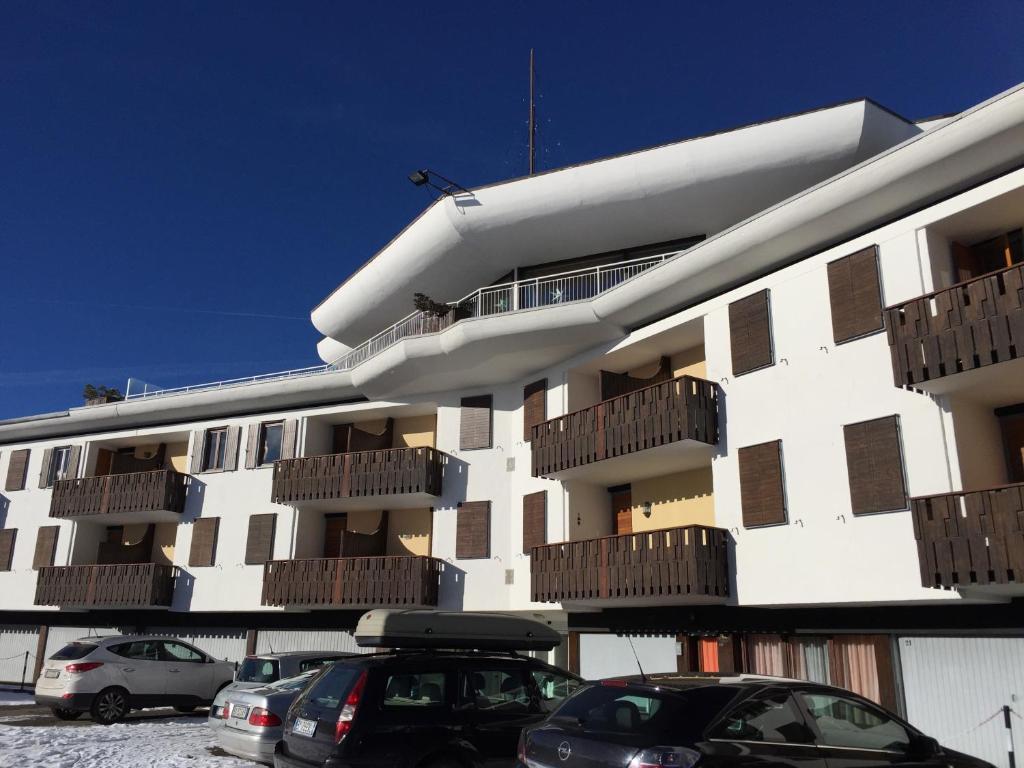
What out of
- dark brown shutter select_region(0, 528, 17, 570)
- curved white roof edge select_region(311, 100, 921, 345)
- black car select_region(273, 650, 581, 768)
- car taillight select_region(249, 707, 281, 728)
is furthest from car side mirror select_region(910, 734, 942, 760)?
dark brown shutter select_region(0, 528, 17, 570)

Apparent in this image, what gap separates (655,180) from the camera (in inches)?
822

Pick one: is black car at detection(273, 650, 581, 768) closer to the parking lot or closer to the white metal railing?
the parking lot

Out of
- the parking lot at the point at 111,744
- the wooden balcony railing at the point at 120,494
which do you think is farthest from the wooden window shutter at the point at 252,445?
the parking lot at the point at 111,744

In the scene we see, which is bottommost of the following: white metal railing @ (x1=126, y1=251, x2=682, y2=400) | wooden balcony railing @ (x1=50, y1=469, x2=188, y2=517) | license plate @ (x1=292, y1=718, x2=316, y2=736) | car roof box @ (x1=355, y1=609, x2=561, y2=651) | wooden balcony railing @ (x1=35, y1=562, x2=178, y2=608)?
license plate @ (x1=292, y1=718, x2=316, y2=736)

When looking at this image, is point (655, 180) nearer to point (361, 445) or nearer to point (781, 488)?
point (781, 488)

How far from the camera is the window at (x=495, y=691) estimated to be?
946 centimetres

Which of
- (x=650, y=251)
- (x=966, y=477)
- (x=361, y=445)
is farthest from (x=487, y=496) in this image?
(x=966, y=477)

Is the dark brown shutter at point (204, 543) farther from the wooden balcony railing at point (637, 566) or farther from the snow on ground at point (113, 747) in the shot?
the wooden balcony railing at point (637, 566)

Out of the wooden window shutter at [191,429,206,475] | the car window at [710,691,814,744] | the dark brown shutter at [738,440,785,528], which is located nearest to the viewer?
the car window at [710,691,814,744]

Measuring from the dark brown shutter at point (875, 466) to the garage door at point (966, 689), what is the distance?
7.93 feet

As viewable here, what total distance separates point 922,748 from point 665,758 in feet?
9.14

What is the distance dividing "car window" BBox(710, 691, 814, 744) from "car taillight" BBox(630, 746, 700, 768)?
0.32 m

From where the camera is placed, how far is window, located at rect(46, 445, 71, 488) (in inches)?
1257

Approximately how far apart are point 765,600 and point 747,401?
390 cm
